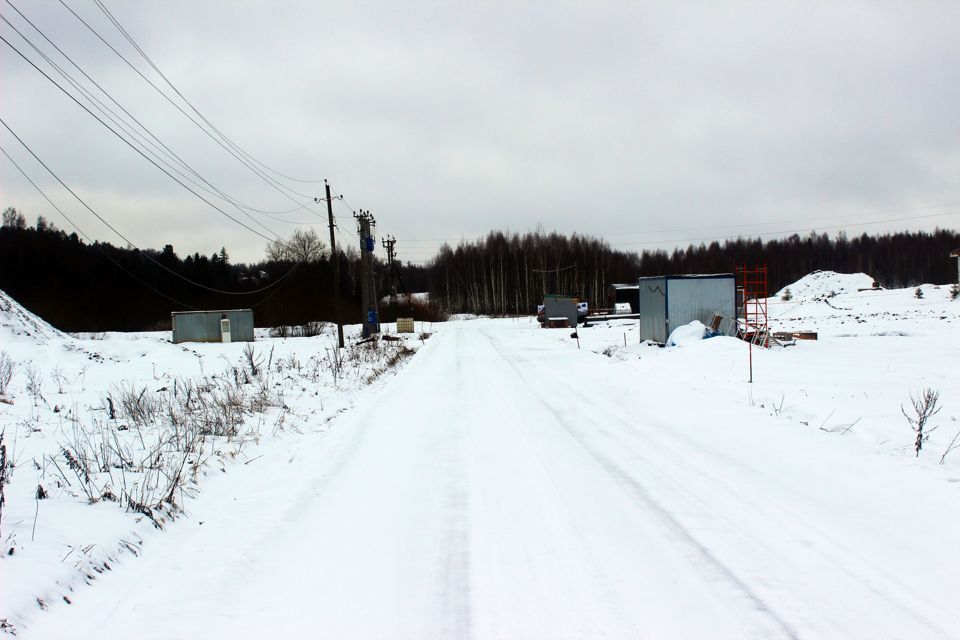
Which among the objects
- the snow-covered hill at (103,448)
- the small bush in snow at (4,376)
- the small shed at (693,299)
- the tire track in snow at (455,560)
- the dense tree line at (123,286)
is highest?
the dense tree line at (123,286)

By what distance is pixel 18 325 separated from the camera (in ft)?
59.2

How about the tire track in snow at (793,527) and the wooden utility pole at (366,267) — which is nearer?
the tire track in snow at (793,527)

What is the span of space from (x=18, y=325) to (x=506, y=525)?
20090 mm

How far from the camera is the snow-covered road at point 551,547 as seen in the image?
318cm

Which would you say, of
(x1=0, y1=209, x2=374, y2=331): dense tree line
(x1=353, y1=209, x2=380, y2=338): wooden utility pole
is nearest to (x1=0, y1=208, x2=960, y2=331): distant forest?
(x1=0, y1=209, x2=374, y2=331): dense tree line

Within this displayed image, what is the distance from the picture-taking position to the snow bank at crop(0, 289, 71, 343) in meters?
17.5

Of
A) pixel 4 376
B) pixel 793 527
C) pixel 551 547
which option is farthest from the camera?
pixel 4 376

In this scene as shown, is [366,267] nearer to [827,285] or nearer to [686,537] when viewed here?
[686,537]

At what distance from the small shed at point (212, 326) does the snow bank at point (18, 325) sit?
20.9 m

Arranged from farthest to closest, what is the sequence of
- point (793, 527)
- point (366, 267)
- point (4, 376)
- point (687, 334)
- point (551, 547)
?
point (366, 267), point (687, 334), point (4, 376), point (793, 527), point (551, 547)

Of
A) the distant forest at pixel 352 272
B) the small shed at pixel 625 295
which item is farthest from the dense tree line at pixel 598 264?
the small shed at pixel 625 295

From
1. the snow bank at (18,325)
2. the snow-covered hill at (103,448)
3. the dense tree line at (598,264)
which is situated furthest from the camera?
the dense tree line at (598,264)

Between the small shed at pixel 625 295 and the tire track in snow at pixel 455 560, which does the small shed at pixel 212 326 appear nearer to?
the tire track in snow at pixel 455 560

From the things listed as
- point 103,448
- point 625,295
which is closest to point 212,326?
point 103,448
